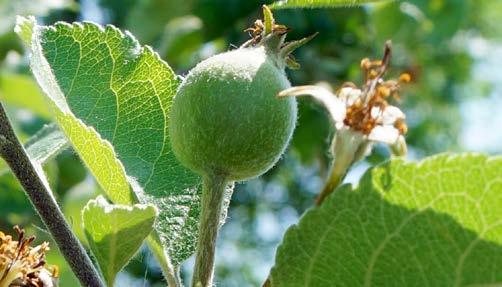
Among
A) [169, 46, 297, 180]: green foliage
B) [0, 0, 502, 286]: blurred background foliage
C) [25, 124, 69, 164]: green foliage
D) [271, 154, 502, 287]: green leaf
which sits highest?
[0, 0, 502, 286]: blurred background foliage

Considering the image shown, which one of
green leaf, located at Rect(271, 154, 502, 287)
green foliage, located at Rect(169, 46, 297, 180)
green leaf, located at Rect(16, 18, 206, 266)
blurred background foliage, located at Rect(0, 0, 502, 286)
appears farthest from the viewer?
blurred background foliage, located at Rect(0, 0, 502, 286)

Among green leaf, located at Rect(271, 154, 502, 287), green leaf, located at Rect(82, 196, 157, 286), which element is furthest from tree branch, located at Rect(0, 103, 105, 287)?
green leaf, located at Rect(271, 154, 502, 287)

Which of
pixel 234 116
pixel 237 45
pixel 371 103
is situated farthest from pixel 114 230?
pixel 237 45

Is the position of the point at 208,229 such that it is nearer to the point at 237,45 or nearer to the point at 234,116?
the point at 234,116

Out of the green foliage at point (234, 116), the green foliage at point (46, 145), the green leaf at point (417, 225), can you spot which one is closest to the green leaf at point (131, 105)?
the green foliage at point (46, 145)

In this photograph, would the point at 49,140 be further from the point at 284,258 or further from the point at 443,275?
the point at 443,275

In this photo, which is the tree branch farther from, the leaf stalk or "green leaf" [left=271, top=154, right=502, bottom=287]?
"green leaf" [left=271, top=154, right=502, bottom=287]

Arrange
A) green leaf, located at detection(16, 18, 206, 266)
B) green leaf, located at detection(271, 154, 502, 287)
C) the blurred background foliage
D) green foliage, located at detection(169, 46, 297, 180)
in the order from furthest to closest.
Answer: the blurred background foliage → green leaf, located at detection(16, 18, 206, 266) → green foliage, located at detection(169, 46, 297, 180) → green leaf, located at detection(271, 154, 502, 287)
